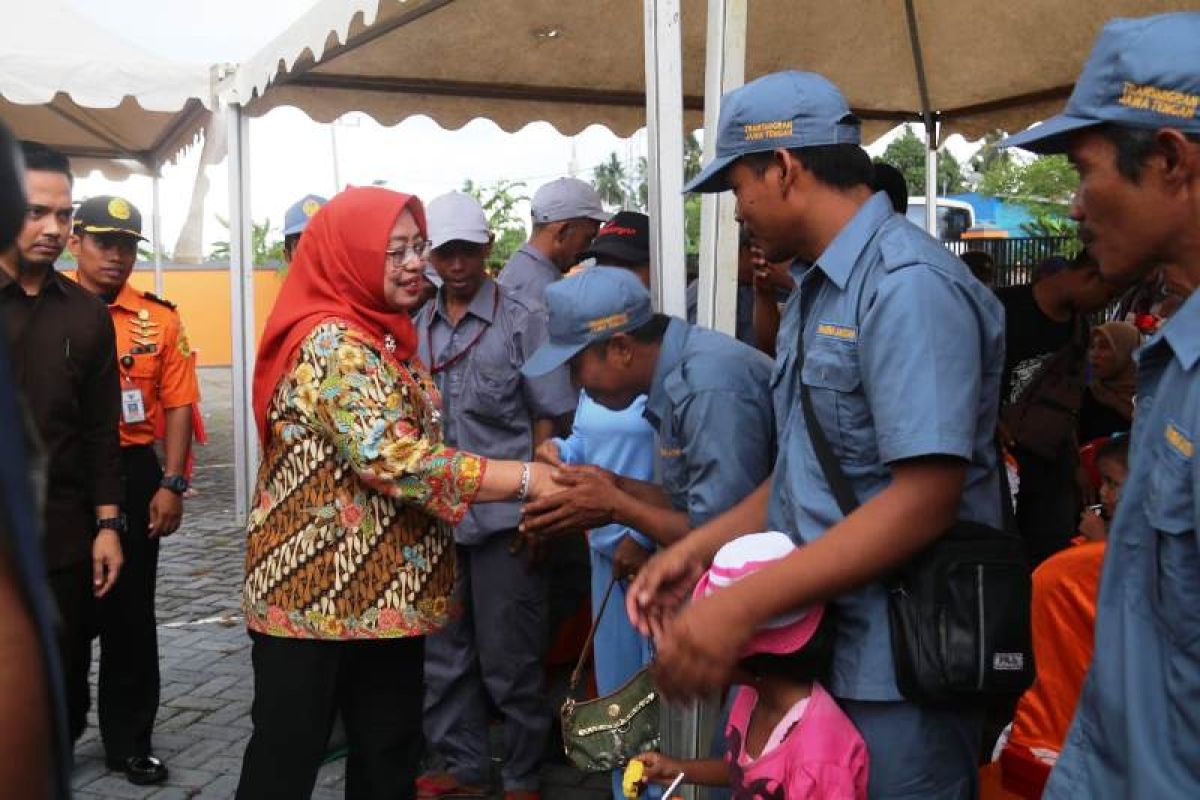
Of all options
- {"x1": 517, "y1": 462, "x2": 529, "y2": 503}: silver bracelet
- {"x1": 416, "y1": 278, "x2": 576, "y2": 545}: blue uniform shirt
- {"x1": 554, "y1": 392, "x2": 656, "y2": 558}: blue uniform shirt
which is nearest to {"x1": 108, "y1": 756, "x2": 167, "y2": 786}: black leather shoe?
{"x1": 416, "y1": 278, "x2": 576, "y2": 545}: blue uniform shirt

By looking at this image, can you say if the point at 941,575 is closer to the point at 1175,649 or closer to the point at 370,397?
the point at 1175,649

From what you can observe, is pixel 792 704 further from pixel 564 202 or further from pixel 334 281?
pixel 564 202

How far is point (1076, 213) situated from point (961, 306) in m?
0.26

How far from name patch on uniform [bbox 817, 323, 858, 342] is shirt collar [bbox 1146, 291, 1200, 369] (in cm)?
55

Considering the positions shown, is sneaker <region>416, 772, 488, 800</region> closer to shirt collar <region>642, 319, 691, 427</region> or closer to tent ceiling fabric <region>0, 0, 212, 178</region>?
shirt collar <region>642, 319, 691, 427</region>

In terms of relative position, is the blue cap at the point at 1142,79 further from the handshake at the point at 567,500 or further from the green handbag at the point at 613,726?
the green handbag at the point at 613,726

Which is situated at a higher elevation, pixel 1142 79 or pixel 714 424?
pixel 1142 79

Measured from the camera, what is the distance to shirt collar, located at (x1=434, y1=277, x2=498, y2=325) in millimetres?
4535

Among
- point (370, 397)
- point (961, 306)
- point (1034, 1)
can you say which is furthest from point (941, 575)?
point (1034, 1)

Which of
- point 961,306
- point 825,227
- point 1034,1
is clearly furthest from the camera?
point 1034,1

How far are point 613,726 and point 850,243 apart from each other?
157 centimetres

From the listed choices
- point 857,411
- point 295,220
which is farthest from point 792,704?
point 295,220

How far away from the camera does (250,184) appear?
25.1ft

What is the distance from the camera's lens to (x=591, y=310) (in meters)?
3.05
